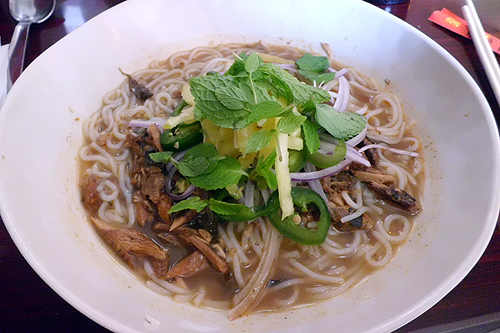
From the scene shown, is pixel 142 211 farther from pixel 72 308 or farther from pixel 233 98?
pixel 233 98

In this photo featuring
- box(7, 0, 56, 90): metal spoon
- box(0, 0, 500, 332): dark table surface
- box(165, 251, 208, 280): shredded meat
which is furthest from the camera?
box(7, 0, 56, 90): metal spoon

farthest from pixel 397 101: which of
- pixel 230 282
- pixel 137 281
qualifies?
pixel 137 281

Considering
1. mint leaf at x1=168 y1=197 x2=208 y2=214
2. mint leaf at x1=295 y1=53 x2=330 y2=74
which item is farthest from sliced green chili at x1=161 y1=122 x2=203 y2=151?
mint leaf at x1=295 y1=53 x2=330 y2=74

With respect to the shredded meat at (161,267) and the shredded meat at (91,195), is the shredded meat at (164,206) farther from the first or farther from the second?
the shredded meat at (91,195)

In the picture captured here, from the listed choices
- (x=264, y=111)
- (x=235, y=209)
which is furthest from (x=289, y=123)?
(x=235, y=209)

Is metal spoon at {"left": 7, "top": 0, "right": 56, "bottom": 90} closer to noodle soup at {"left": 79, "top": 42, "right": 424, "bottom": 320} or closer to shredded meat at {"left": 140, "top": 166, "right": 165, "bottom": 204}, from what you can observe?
noodle soup at {"left": 79, "top": 42, "right": 424, "bottom": 320}

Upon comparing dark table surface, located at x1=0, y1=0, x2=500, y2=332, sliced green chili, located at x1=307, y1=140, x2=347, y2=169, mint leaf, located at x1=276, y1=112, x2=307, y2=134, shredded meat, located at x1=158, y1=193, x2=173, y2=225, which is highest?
mint leaf, located at x1=276, y1=112, x2=307, y2=134

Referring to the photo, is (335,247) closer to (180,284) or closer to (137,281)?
(180,284)
